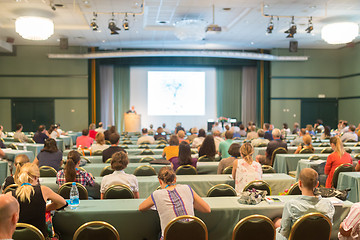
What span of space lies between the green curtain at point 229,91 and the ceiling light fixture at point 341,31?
9.84 metres

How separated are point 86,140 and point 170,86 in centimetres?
1196

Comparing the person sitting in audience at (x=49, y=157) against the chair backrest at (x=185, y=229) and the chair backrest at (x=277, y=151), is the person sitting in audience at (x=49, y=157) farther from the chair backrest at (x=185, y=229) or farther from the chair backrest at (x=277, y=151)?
the chair backrest at (x=277, y=151)

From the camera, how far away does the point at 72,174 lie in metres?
4.70

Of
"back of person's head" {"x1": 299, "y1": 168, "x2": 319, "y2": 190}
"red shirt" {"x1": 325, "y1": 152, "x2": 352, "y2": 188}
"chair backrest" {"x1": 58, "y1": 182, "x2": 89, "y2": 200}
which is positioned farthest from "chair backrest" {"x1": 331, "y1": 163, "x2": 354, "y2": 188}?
"chair backrest" {"x1": 58, "y1": 182, "x2": 89, "y2": 200}

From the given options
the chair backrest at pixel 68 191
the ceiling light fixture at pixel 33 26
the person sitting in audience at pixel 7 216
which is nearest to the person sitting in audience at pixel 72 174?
the chair backrest at pixel 68 191

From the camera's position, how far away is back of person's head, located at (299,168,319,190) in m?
3.36

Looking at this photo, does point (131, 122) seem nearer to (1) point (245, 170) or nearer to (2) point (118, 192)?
(1) point (245, 170)

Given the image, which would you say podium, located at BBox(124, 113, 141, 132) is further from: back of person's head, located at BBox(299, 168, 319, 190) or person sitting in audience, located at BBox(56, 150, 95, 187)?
back of person's head, located at BBox(299, 168, 319, 190)

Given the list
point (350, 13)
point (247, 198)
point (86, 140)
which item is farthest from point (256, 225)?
point (350, 13)

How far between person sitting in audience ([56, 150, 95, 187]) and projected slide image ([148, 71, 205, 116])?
1675cm

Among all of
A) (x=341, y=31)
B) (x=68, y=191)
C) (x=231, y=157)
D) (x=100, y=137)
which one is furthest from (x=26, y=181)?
(x=341, y=31)

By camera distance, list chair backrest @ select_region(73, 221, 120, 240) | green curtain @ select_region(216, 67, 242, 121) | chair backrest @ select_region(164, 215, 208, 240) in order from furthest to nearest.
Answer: green curtain @ select_region(216, 67, 242, 121)
chair backrest @ select_region(164, 215, 208, 240)
chair backrest @ select_region(73, 221, 120, 240)

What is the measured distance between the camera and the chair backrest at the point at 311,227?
3289 mm

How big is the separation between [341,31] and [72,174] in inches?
424
